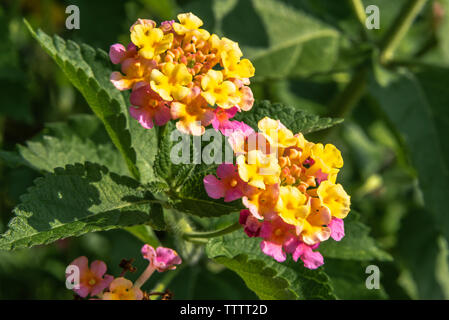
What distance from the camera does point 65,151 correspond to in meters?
1.19

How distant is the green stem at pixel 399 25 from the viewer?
5.22 feet

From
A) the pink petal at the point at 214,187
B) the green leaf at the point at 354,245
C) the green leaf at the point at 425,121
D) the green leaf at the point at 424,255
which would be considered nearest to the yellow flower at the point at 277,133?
the pink petal at the point at 214,187

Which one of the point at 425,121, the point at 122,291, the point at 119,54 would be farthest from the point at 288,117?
the point at 425,121

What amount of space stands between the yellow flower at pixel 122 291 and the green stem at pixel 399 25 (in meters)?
1.08

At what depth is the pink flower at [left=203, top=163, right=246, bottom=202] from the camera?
863 millimetres

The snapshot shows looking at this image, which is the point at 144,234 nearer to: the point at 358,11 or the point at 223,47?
the point at 223,47

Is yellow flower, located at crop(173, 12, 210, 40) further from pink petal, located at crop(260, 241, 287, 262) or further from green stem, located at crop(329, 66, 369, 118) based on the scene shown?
green stem, located at crop(329, 66, 369, 118)

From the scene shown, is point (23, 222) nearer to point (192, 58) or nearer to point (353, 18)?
point (192, 58)

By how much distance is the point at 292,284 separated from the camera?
98 cm

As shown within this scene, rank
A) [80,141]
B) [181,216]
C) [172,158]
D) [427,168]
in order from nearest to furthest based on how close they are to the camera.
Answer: [172,158]
[181,216]
[80,141]
[427,168]

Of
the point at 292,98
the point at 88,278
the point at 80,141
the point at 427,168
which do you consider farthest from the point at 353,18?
the point at 88,278

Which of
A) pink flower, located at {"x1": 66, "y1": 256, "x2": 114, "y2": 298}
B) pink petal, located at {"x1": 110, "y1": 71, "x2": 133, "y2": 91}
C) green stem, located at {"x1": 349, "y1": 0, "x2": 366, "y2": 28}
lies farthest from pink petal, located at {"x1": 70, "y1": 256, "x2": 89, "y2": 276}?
green stem, located at {"x1": 349, "y1": 0, "x2": 366, "y2": 28}
